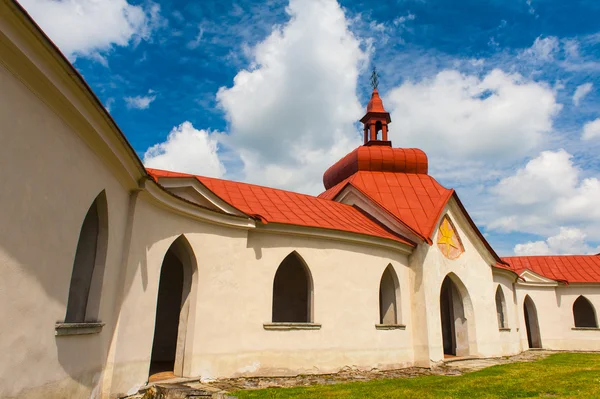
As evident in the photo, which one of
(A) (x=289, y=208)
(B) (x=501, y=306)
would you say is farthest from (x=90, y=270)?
(B) (x=501, y=306)

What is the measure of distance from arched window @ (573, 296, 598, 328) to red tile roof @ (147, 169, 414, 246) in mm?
17488

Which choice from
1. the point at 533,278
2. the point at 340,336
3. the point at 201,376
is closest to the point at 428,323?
the point at 340,336

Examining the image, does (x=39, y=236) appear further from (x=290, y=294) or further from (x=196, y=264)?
(x=290, y=294)

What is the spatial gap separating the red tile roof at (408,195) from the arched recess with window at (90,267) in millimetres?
10101

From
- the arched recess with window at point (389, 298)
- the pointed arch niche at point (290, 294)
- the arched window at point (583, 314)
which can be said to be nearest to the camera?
the arched recess with window at point (389, 298)

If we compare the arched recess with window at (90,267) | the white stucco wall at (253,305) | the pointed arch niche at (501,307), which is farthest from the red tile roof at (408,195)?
the arched recess with window at (90,267)

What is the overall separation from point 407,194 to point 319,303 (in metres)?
7.40

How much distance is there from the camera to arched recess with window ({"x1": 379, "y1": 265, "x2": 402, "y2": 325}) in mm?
13703

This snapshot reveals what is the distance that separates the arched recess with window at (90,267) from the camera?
6.68m

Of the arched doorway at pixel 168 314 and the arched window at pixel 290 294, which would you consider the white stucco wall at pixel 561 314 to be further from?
the arched doorway at pixel 168 314

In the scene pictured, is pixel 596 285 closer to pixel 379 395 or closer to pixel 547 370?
pixel 547 370

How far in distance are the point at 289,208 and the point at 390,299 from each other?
4.47 metres

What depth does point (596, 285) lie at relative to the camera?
76.4 feet

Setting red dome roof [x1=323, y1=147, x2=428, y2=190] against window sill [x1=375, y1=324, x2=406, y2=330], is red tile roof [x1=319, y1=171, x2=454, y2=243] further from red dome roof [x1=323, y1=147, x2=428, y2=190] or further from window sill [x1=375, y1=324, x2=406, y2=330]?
window sill [x1=375, y1=324, x2=406, y2=330]
